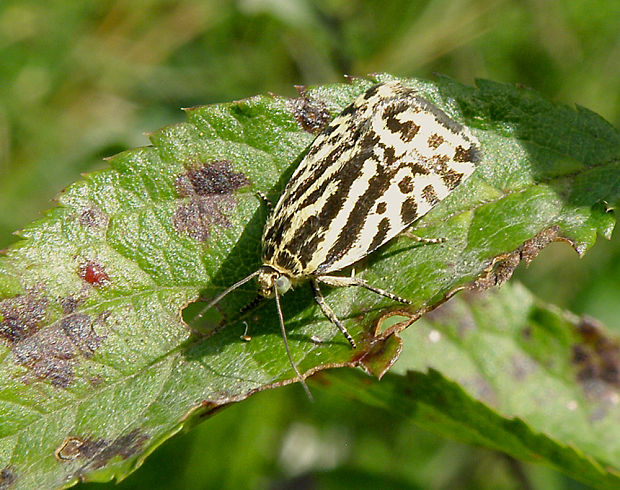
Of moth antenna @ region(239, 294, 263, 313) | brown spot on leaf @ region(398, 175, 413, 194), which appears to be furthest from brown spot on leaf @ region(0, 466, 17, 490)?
brown spot on leaf @ region(398, 175, 413, 194)

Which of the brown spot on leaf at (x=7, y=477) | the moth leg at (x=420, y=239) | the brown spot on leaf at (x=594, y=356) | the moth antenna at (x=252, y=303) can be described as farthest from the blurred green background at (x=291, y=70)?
the brown spot on leaf at (x=7, y=477)

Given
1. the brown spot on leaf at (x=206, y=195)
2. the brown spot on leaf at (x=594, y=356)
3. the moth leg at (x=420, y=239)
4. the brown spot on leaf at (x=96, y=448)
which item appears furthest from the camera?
the brown spot on leaf at (x=594, y=356)

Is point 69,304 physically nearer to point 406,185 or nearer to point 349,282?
point 349,282

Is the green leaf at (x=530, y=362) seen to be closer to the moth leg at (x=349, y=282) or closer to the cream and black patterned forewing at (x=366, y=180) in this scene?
the moth leg at (x=349, y=282)

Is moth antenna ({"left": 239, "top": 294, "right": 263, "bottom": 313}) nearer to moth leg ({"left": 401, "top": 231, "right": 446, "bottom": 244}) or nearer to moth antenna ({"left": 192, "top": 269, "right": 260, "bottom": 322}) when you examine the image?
moth antenna ({"left": 192, "top": 269, "right": 260, "bottom": 322})

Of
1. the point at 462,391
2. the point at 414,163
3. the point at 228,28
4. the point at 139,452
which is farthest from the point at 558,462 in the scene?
the point at 228,28

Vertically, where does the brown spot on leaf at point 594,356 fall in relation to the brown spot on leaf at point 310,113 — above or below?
below
